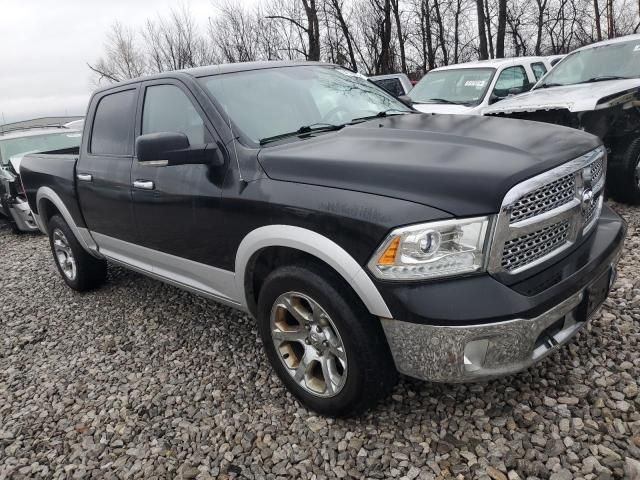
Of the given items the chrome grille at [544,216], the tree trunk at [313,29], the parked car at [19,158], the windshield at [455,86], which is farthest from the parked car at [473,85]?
the tree trunk at [313,29]

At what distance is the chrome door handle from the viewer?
3195mm

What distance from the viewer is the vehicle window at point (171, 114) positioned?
3.02 metres

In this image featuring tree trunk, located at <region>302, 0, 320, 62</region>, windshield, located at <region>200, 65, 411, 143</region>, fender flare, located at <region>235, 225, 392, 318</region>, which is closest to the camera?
fender flare, located at <region>235, 225, 392, 318</region>

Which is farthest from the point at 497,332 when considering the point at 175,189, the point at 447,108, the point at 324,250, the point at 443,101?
the point at 443,101

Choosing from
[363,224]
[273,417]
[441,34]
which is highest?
[441,34]

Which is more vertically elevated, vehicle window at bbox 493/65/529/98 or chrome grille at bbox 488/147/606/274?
vehicle window at bbox 493/65/529/98

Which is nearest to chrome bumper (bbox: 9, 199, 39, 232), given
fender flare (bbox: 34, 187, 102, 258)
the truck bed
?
the truck bed

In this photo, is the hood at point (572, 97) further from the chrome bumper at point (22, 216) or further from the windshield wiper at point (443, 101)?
the chrome bumper at point (22, 216)

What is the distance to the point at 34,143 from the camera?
28.2 ft

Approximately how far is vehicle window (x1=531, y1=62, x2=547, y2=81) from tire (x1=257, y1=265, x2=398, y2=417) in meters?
7.83

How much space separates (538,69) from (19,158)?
883 cm

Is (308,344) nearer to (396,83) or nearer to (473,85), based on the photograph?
(473,85)

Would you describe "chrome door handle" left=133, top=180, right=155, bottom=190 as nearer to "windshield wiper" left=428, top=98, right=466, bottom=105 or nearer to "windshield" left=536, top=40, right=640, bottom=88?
"windshield" left=536, top=40, right=640, bottom=88

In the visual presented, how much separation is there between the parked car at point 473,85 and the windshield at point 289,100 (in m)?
4.07
